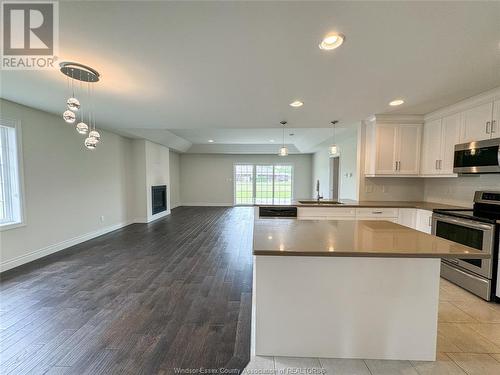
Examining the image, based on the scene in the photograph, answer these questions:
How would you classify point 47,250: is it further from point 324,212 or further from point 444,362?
point 444,362

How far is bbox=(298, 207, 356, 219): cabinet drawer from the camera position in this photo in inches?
146

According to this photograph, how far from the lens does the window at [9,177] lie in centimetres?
317

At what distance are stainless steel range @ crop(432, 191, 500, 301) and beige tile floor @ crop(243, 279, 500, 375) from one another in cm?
50

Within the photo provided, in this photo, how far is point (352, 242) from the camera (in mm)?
1646

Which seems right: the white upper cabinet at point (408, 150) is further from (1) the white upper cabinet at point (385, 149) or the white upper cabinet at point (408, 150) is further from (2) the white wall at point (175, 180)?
(2) the white wall at point (175, 180)

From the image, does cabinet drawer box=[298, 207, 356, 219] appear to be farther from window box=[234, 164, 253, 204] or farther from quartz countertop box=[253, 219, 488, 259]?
window box=[234, 164, 253, 204]

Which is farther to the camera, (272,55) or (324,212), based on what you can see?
(324,212)

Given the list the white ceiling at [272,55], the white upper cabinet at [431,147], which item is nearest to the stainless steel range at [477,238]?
the white upper cabinet at [431,147]

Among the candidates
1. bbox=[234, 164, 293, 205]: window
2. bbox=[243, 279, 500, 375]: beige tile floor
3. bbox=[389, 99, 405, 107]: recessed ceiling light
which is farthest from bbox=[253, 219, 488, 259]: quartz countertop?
bbox=[234, 164, 293, 205]: window

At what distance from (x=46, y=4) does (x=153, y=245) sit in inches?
151

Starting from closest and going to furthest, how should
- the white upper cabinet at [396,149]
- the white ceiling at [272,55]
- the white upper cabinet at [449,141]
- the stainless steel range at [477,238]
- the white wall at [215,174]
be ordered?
the white ceiling at [272,55]
the stainless steel range at [477,238]
the white upper cabinet at [449,141]
the white upper cabinet at [396,149]
the white wall at [215,174]

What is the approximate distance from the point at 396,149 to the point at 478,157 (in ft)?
3.76

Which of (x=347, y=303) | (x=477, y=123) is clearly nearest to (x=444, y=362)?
(x=347, y=303)

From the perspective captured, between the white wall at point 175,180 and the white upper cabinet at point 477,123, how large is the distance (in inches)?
343
